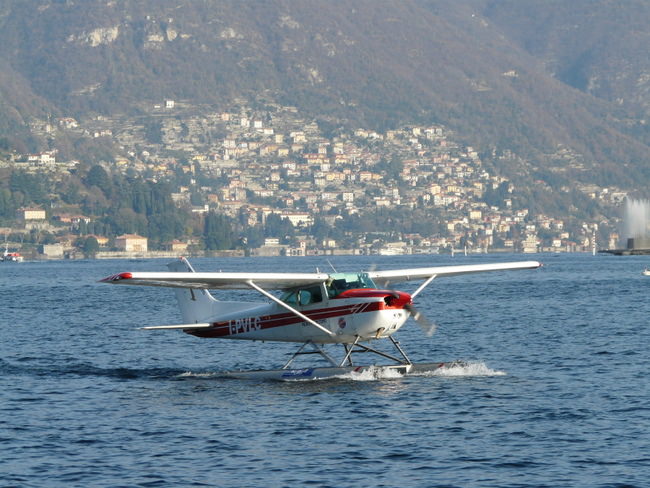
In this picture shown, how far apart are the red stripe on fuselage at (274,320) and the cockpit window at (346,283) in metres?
0.46

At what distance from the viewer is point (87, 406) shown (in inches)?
1105

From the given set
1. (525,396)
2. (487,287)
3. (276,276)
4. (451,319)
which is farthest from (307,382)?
(487,287)

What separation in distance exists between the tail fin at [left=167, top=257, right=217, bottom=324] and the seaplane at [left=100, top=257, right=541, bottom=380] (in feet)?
0.09

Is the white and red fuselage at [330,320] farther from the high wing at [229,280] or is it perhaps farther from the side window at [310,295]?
the high wing at [229,280]

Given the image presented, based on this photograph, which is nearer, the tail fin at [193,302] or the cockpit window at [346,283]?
the cockpit window at [346,283]

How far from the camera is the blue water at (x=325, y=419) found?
2097 centimetres

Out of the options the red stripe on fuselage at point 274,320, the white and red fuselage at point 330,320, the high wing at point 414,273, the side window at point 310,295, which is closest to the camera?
the white and red fuselage at point 330,320

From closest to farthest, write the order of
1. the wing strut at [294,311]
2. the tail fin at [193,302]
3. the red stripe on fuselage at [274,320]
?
1. the red stripe on fuselage at [274,320]
2. the wing strut at [294,311]
3. the tail fin at [193,302]

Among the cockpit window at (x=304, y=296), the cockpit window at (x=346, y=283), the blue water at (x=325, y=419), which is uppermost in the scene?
the cockpit window at (x=346, y=283)

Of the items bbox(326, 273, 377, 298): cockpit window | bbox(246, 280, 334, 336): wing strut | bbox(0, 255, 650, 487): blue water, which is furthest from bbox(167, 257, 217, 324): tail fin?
bbox(326, 273, 377, 298): cockpit window

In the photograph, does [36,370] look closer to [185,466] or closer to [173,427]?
[173,427]

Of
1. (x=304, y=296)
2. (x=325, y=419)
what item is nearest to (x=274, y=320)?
(x=304, y=296)

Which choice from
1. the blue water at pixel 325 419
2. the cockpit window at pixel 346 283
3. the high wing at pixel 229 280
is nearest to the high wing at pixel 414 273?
the cockpit window at pixel 346 283

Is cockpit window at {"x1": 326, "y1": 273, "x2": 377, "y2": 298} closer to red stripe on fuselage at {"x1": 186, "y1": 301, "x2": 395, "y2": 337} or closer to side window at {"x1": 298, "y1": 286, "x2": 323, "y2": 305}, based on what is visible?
side window at {"x1": 298, "y1": 286, "x2": 323, "y2": 305}
